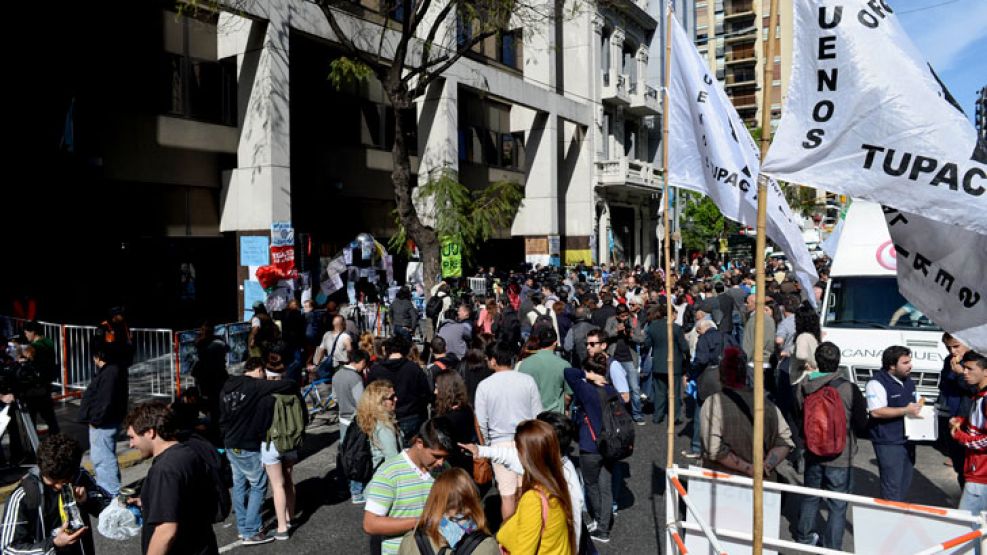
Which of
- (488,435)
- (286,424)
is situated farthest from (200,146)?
(488,435)

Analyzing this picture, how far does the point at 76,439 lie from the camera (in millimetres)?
6539

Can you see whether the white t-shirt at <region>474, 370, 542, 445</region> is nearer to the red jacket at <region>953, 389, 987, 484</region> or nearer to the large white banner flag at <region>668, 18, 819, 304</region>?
the large white banner flag at <region>668, 18, 819, 304</region>

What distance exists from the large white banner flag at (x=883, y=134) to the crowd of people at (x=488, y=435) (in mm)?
929

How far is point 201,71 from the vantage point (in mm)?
17625

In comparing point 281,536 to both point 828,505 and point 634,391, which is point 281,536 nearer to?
point 828,505

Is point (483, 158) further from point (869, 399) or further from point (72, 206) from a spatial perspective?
point (869, 399)

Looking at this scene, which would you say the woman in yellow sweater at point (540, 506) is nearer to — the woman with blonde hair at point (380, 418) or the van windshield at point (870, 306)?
the woman with blonde hair at point (380, 418)

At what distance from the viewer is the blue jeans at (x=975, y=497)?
534cm

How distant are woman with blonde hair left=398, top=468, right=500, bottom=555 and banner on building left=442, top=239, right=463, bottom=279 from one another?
14.6m

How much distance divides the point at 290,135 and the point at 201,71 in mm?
2744

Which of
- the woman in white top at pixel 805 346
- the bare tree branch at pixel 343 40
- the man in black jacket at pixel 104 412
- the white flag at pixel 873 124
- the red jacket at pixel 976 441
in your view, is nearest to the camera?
the white flag at pixel 873 124

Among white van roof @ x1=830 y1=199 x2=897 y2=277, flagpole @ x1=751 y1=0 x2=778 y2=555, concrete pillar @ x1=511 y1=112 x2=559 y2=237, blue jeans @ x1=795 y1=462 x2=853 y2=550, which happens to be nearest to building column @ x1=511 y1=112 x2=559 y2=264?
concrete pillar @ x1=511 y1=112 x2=559 y2=237

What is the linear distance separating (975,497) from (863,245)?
247 inches

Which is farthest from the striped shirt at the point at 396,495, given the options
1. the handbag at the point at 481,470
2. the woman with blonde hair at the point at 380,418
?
the handbag at the point at 481,470
